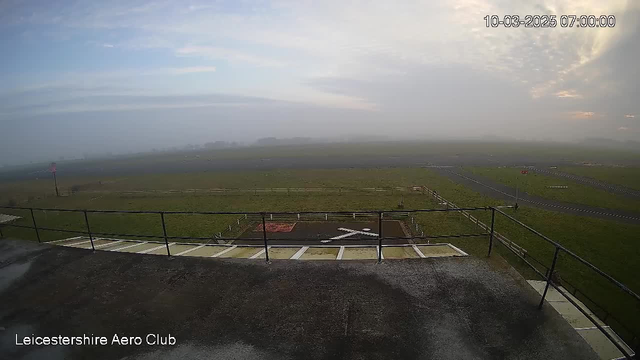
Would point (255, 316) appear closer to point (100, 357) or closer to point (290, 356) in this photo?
point (290, 356)

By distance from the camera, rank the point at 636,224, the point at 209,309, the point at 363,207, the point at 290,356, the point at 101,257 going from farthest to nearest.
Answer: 1. the point at 363,207
2. the point at 636,224
3. the point at 101,257
4. the point at 209,309
5. the point at 290,356

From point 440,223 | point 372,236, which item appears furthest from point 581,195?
point 372,236

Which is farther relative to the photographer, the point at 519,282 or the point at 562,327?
the point at 519,282

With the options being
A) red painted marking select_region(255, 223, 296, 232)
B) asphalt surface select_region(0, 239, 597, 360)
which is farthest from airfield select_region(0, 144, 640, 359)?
red painted marking select_region(255, 223, 296, 232)

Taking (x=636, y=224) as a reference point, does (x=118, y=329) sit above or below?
above

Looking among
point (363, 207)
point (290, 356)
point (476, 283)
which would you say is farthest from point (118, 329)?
point (363, 207)

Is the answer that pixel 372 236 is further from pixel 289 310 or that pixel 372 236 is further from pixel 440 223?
pixel 289 310

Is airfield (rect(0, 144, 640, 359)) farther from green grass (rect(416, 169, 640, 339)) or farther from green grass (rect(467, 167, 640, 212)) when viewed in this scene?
green grass (rect(467, 167, 640, 212))

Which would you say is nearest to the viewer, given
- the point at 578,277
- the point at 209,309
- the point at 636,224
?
the point at 209,309
